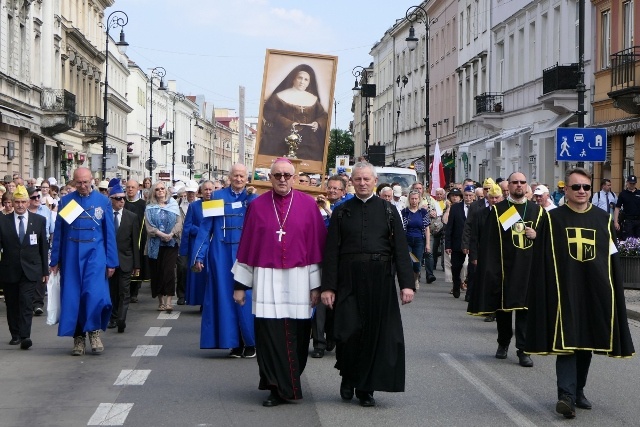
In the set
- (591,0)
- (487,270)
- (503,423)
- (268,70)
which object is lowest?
(503,423)

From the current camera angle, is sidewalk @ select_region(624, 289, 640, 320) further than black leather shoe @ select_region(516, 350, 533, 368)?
Yes

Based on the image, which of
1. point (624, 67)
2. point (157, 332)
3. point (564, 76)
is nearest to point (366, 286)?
point (157, 332)

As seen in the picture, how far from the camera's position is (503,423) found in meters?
8.50

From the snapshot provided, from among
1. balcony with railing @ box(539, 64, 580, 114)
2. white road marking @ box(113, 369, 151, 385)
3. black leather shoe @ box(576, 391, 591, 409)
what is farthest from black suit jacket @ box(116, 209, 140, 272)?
balcony with railing @ box(539, 64, 580, 114)

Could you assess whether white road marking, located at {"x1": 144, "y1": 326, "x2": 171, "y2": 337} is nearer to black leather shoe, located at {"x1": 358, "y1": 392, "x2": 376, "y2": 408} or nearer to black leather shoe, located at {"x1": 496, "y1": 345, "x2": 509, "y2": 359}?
black leather shoe, located at {"x1": 496, "y1": 345, "x2": 509, "y2": 359}

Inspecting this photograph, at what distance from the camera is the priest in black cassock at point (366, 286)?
9.09 metres

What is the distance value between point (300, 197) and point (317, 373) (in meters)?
2.17

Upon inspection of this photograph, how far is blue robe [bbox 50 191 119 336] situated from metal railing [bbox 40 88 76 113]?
130 feet

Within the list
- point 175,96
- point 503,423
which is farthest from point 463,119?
point 175,96

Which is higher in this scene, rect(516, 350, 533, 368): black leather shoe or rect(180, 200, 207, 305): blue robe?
rect(180, 200, 207, 305): blue robe

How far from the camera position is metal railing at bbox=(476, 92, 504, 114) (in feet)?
153

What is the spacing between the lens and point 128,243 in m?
14.9

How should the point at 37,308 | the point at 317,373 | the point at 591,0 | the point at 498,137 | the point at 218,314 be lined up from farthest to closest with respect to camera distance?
the point at 498,137 < the point at 591,0 < the point at 37,308 < the point at 218,314 < the point at 317,373

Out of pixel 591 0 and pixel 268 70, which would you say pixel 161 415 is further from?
pixel 591 0
